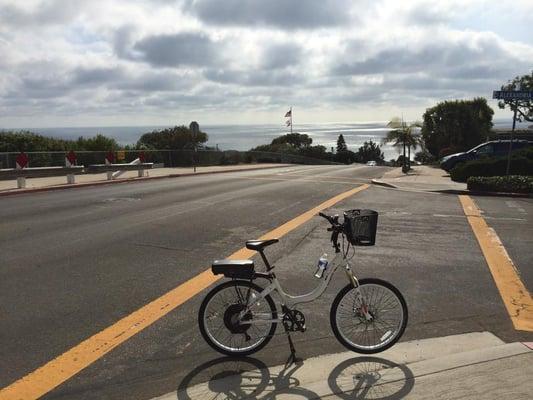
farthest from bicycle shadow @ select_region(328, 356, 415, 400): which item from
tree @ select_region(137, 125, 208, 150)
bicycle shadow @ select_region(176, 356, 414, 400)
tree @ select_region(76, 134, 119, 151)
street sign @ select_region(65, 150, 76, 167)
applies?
tree @ select_region(137, 125, 208, 150)

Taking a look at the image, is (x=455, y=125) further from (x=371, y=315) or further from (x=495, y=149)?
(x=371, y=315)

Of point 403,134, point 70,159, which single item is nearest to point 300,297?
point 70,159

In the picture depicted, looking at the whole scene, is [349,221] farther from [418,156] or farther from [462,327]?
[418,156]

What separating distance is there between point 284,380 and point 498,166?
19.5 m

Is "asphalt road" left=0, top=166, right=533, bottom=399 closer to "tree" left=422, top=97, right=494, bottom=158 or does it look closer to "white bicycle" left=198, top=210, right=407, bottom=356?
"white bicycle" left=198, top=210, right=407, bottom=356

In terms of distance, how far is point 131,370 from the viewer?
14.3 feet

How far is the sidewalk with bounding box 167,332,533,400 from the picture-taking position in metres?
3.73

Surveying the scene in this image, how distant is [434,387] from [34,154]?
75.7 feet

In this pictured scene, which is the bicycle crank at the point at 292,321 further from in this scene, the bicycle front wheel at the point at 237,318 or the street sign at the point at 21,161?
the street sign at the point at 21,161

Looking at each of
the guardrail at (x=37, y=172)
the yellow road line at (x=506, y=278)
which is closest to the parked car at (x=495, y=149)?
the yellow road line at (x=506, y=278)

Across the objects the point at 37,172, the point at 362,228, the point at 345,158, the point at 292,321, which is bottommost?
the point at 345,158

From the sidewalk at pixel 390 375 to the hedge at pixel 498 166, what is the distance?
18.1 meters

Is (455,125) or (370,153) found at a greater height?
(455,125)

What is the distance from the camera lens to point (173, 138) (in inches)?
1929
